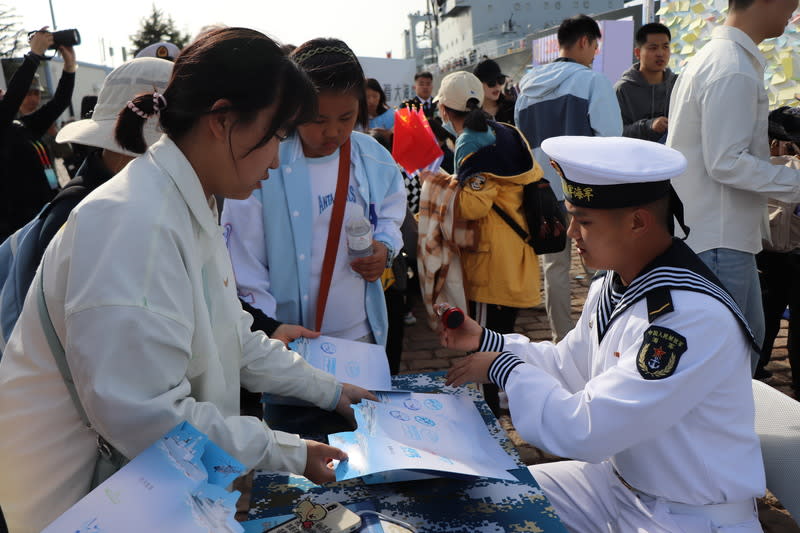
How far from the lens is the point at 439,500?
1460mm

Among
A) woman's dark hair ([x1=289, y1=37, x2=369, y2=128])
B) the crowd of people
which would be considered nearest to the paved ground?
the crowd of people

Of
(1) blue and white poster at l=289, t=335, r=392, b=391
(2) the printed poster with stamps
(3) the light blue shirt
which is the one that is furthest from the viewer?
(3) the light blue shirt

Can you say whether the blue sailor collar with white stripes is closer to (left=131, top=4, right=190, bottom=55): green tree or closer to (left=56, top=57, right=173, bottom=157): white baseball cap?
(left=56, top=57, right=173, bottom=157): white baseball cap

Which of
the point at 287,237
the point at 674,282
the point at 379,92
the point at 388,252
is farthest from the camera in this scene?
the point at 379,92

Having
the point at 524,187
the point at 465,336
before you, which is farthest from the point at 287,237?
the point at 524,187

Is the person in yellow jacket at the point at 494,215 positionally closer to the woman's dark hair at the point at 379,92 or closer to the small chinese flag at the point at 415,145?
the small chinese flag at the point at 415,145

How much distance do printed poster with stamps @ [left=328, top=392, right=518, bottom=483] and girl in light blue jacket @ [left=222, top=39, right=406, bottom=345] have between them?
2.03ft

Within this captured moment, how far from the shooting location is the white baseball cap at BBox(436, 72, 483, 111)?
426cm

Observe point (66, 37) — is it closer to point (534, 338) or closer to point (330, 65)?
point (330, 65)

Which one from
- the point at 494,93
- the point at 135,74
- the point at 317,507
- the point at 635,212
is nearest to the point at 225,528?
the point at 317,507

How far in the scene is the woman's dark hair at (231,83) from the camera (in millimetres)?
1207

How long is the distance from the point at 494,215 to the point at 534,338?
188 cm

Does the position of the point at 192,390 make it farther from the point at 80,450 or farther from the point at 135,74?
the point at 135,74

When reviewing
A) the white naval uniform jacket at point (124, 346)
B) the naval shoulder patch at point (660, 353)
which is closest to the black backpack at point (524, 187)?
→ the naval shoulder patch at point (660, 353)
